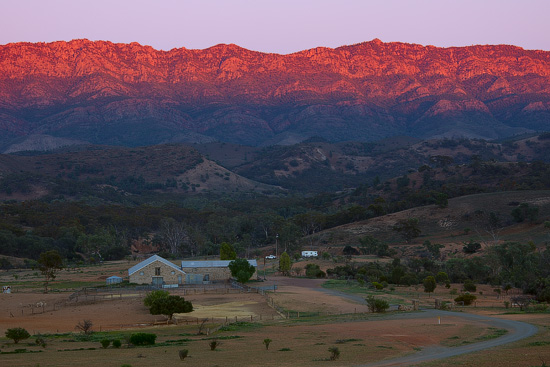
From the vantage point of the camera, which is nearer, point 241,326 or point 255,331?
point 255,331

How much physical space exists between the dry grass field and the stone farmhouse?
24.8 ft

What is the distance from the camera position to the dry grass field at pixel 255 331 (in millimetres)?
25953

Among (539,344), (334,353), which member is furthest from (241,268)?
(539,344)

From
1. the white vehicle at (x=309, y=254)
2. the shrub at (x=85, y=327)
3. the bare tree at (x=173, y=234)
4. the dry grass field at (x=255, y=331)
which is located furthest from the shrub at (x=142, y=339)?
the bare tree at (x=173, y=234)

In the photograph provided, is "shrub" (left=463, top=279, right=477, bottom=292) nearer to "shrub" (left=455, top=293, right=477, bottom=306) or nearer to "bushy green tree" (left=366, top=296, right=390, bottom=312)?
"shrub" (left=455, top=293, right=477, bottom=306)

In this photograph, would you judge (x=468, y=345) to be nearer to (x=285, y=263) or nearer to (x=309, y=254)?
(x=285, y=263)

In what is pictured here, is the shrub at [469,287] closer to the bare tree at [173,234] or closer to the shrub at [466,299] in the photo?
the shrub at [466,299]

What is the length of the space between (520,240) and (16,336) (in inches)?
2654

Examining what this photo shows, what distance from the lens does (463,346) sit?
28844mm

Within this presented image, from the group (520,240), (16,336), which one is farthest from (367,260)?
(16,336)

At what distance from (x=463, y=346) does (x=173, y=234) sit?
2977 inches

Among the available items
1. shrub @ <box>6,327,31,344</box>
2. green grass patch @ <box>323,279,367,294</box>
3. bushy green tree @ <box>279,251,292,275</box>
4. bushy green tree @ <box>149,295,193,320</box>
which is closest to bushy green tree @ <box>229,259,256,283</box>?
green grass patch @ <box>323,279,367,294</box>

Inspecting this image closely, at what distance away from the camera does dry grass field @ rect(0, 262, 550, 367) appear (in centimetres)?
2595

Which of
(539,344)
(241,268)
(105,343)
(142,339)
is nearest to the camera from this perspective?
(539,344)
